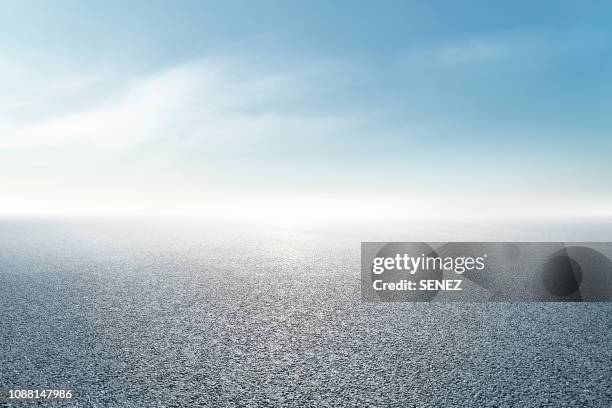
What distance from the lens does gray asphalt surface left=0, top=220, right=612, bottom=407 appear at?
3.74 m

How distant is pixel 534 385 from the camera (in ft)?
12.7

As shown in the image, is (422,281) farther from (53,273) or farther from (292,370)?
(53,273)

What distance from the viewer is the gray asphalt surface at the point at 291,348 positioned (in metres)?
3.74

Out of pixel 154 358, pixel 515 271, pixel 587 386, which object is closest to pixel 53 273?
pixel 154 358

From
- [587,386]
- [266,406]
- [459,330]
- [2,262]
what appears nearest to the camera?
[266,406]

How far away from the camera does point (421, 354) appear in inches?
184

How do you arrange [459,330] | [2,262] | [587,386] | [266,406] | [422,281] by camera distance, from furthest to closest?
[2,262], [422,281], [459,330], [587,386], [266,406]

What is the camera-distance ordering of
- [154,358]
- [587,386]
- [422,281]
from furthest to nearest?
[422,281], [154,358], [587,386]

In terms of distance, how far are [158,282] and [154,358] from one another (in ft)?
17.3

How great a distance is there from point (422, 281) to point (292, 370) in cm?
587

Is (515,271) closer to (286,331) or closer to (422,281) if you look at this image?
(422,281)

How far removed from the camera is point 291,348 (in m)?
4.95

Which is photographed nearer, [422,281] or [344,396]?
[344,396]

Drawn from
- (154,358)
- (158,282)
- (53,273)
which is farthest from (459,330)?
(53,273)
